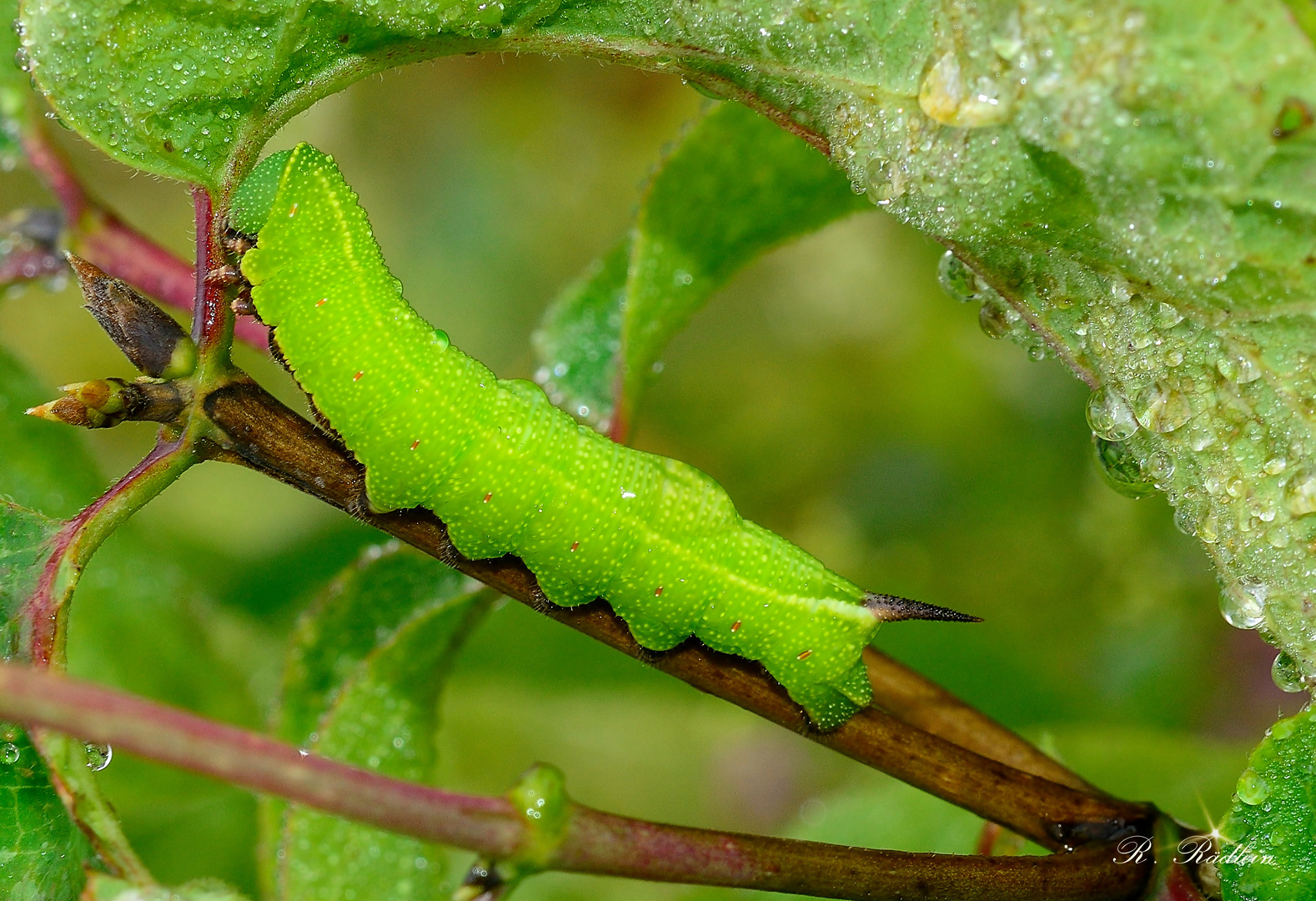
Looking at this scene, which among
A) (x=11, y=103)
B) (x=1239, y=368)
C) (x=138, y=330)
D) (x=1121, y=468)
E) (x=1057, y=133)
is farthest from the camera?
(x=11, y=103)

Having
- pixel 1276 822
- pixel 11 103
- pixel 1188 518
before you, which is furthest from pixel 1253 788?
pixel 11 103

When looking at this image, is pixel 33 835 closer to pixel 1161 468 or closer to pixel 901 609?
pixel 901 609

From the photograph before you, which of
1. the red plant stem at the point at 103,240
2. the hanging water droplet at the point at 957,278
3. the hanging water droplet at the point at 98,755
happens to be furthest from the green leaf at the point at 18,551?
the hanging water droplet at the point at 957,278

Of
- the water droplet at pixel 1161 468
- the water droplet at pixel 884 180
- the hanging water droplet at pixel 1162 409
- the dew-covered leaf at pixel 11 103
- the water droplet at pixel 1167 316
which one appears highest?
the dew-covered leaf at pixel 11 103

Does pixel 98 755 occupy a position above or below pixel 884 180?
below

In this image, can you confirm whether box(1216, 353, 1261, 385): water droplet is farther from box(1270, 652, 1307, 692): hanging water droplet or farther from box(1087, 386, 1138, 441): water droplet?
box(1270, 652, 1307, 692): hanging water droplet

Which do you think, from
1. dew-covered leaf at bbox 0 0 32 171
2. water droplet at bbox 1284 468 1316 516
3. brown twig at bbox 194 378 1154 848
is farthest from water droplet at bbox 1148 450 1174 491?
dew-covered leaf at bbox 0 0 32 171

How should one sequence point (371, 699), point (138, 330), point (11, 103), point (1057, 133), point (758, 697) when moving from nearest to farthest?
point (1057, 133) < point (138, 330) < point (758, 697) < point (371, 699) < point (11, 103)

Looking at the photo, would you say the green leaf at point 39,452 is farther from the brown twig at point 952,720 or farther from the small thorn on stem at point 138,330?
the brown twig at point 952,720

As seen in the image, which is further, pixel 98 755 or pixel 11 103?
pixel 11 103
